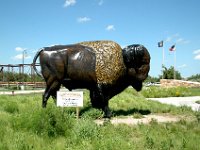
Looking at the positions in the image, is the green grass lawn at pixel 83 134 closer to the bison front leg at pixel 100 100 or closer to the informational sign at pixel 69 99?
the informational sign at pixel 69 99

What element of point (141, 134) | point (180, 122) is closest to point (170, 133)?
point (141, 134)

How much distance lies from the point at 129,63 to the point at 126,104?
420cm

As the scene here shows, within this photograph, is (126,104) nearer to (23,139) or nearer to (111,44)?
(111,44)

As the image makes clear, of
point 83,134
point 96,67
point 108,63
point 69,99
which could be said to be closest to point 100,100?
point 96,67

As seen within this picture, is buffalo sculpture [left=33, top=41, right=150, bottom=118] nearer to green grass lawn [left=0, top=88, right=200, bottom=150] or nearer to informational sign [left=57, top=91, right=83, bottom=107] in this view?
informational sign [left=57, top=91, right=83, bottom=107]

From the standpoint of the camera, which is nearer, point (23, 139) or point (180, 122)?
point (23, 139)

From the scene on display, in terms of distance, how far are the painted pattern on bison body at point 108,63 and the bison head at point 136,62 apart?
220mm

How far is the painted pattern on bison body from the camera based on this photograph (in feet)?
32.3

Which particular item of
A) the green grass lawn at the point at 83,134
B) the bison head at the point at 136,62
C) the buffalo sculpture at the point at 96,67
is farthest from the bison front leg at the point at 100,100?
the green grass lawn at the point at 83,134

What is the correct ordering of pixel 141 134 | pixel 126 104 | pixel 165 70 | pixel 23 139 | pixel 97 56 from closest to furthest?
1. pixel 23 139
2. pixel 141 134
3. pixel 97 56
4. pixel 126 104
5. pixel 165 70

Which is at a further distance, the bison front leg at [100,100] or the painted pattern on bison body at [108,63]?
the bison front leg at [100,100]

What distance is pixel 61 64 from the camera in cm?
1016

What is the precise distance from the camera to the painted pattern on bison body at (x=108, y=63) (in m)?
9.84

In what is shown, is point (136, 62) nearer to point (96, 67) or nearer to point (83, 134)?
point (96, 67)
